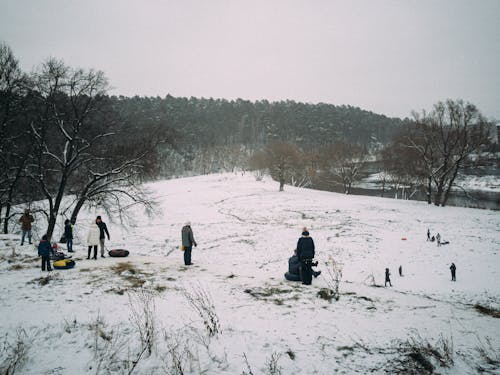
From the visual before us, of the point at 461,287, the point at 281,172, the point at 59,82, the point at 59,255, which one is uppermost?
the point at 59,82

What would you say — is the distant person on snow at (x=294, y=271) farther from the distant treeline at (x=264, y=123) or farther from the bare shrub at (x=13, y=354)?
the distant treeline at (x=264, y=123)

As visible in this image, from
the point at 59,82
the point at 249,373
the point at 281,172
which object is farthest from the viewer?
the point at 281,172

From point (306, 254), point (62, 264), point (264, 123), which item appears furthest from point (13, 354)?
point (264, 123)

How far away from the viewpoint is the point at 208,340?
5.17 m

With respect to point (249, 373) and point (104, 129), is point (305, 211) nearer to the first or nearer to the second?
point (104, 129)

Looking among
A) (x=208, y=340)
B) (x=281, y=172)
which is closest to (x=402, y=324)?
Answer: (x=208, y=340)

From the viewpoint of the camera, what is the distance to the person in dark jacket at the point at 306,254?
29.2 feet

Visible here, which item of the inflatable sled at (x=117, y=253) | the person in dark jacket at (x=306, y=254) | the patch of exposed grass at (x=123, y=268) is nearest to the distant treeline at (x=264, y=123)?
the inflatable sled at (x=117, y=253)

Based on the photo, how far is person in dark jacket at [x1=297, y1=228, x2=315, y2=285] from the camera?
889cm

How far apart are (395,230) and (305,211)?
35.5 feet

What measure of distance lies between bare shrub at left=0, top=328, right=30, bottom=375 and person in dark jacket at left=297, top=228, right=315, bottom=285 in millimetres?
7254

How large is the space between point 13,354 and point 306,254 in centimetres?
756

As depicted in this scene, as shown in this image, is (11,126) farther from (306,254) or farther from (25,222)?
(306,254)

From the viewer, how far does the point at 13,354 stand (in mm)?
4707
